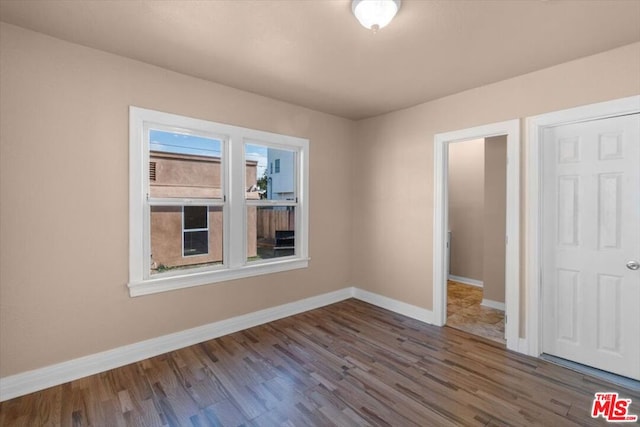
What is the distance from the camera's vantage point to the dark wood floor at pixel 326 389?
79.2 inches

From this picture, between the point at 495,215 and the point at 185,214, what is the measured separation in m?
4.03

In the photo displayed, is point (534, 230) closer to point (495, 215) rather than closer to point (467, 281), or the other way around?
point (495, 215)

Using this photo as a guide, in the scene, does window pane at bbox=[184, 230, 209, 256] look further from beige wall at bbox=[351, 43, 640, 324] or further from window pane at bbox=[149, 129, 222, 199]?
beige wall at bbox=[351, 43, 640, 324]

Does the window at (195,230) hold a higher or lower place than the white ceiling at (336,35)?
lower

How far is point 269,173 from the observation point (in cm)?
378

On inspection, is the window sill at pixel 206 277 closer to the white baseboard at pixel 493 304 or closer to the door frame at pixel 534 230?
the door frame at pixel 534 230

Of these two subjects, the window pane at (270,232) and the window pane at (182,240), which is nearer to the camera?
the window pane at (182,240)

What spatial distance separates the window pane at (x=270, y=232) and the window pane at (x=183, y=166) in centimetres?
56

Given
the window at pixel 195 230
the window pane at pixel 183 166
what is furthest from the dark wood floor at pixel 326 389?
the window pane at pixel 183 166

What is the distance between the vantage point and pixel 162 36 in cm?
228

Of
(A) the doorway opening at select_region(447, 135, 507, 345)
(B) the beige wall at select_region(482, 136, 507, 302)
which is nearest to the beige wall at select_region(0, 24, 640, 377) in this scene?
(A) the doorway opening at select_region(447, 135, 507, 345)

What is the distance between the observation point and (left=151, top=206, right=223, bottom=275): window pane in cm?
291

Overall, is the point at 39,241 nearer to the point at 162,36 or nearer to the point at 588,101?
the point at 162,36

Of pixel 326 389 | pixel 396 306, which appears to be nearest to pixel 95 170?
pixel 326 389
